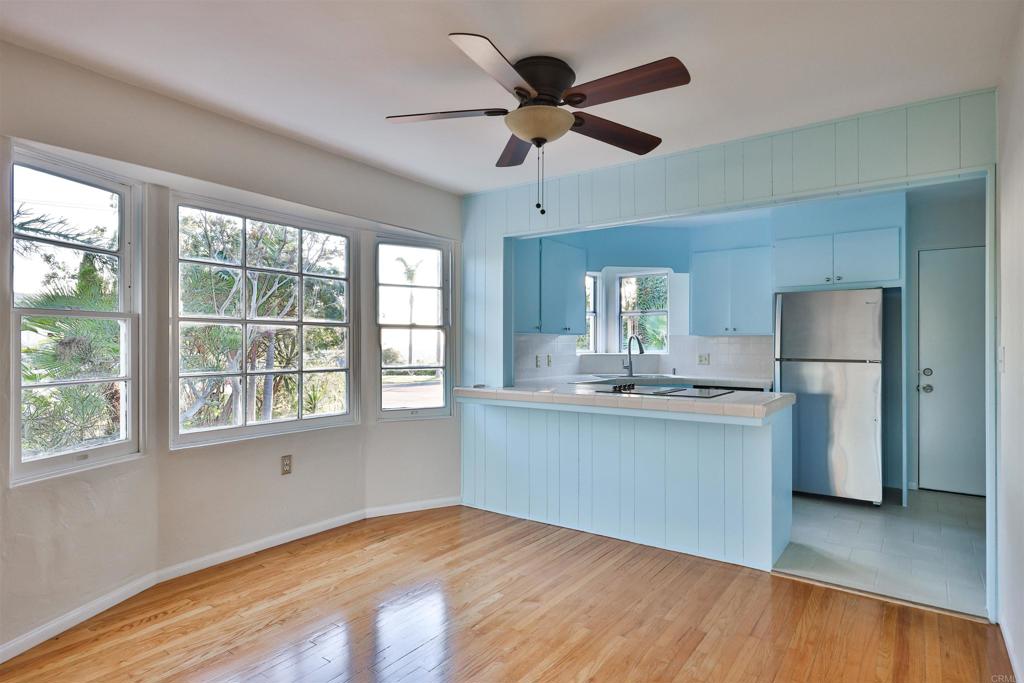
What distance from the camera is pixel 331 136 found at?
3203 mm

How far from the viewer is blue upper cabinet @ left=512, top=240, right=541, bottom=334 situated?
4355mm

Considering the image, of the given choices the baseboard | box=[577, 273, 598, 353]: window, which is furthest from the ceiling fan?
box=[577, 273, 598, 353]: window

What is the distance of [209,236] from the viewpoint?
313 centimetres

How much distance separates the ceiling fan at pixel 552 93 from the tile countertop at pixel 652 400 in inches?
56.3

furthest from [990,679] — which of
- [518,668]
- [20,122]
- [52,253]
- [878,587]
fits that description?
Result: [20,122]

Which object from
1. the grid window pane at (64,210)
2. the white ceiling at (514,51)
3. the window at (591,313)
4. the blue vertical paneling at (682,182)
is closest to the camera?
the white ceiling at (514,51)

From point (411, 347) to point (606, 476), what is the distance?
168 centimetres

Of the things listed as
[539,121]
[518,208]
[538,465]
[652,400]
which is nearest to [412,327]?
[518,208]

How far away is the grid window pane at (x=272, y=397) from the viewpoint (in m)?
3.35

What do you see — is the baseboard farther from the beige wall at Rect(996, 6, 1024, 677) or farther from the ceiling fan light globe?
the beige wall at Rect(996, 6, 1024, 677)

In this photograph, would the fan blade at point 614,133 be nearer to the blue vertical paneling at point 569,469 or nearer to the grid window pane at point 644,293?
the blue vertical paneling at point 569,469

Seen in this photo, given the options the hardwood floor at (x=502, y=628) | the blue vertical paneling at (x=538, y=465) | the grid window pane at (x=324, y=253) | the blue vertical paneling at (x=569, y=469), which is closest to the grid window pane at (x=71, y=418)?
the hardwood floor at (x=502, y=628)

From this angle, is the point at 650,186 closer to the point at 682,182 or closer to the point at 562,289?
the point at 682,182

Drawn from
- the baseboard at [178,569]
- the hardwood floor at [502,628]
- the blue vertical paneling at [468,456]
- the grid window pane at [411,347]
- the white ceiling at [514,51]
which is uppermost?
the white ceiling at [514,51]
